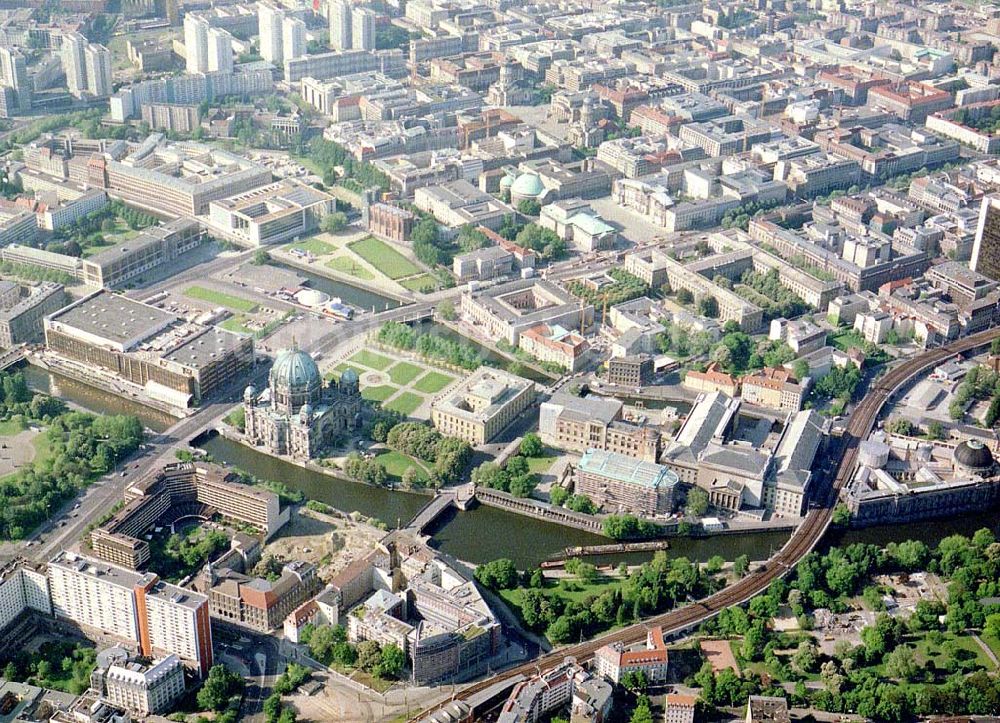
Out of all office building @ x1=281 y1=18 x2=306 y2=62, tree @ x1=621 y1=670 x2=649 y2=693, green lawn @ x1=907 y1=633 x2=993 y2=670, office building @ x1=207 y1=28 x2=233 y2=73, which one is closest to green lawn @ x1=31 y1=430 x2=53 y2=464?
tree @ x1=621 y1=670 x2=649 y2=693

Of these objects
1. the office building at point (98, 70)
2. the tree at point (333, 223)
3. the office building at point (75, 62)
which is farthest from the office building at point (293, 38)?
the tree at point (333, 223)

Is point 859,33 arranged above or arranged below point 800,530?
above

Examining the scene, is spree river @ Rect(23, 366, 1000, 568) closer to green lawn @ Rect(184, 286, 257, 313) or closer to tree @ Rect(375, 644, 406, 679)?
tree @ Rect(375, 644, 406, 679)

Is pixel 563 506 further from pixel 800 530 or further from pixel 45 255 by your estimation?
pixel 45 255

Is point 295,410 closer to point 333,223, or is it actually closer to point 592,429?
point 592,429

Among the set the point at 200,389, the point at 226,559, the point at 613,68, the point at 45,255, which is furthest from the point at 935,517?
the point at 613,68

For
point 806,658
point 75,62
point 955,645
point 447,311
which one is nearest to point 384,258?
point 447,311
